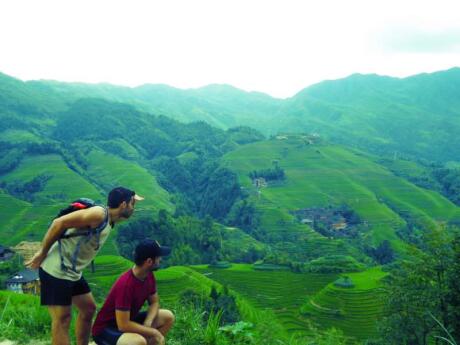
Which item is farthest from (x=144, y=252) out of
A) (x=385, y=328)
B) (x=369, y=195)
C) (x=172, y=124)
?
(x=172, y=124)

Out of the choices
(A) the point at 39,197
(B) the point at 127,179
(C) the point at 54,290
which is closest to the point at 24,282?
(C) the point at 54,290

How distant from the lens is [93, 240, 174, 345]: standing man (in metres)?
3.72

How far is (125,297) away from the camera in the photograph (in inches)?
147

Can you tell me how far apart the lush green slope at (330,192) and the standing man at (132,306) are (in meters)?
61.3

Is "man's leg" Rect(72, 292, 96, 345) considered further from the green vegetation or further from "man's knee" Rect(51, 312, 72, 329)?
the green vegetation

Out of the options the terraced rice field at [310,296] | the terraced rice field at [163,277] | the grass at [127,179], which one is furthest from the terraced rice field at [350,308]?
the grass at [127,179]

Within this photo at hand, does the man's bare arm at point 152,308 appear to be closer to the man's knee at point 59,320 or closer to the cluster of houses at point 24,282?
the man's knee at point 59,320

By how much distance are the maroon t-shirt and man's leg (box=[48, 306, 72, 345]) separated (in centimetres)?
24

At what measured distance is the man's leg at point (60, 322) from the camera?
381 centimetres

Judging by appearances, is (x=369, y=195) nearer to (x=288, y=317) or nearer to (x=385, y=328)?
(x=288, y=317)

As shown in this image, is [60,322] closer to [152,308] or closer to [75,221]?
[152,308]

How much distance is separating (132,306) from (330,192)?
292 feet

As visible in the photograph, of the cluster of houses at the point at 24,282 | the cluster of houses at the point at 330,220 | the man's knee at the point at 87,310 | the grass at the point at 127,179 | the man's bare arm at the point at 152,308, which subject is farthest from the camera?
the grass at the point at 127,179

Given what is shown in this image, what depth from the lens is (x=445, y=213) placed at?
274ft
